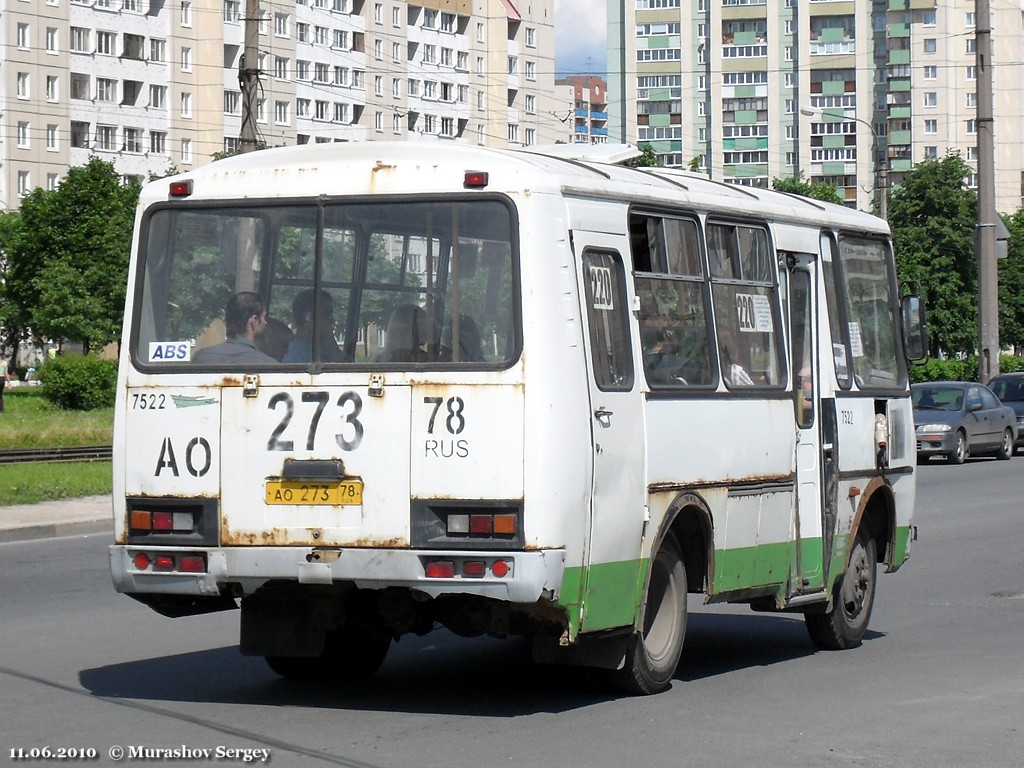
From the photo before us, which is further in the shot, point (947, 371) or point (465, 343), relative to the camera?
point (947, 371)

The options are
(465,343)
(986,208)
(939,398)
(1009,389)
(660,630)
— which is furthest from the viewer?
(986,208)

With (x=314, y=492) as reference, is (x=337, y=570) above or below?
below

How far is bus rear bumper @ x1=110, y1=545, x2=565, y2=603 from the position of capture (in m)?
8.24

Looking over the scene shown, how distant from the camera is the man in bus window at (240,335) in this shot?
895 centimetres

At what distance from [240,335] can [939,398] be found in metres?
28.1

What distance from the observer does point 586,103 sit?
7288 inches

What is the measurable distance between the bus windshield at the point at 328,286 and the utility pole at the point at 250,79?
1627 cm

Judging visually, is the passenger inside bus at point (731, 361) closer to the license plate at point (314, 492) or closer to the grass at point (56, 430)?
the license plate at point (314, 492)

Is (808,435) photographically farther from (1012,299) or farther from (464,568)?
(1012,299)

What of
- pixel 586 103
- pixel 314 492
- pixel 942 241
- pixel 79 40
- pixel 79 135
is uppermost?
pixel 586 103

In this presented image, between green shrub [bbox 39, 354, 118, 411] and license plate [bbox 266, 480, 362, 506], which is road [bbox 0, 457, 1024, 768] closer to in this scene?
license plate [bbox 266, 480, 362, 506]

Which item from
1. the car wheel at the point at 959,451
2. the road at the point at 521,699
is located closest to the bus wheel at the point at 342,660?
the road at the point at 521,699

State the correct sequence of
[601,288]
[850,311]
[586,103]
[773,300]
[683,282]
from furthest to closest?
[586,103], [850,311], [773,300], [683,282], [601,288]

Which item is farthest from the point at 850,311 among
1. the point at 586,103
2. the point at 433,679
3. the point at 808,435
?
the point at 586,103
